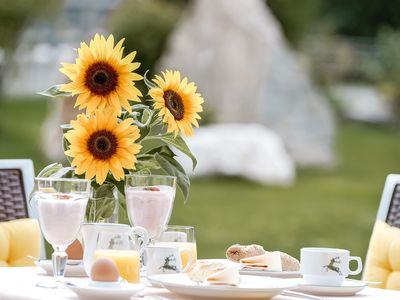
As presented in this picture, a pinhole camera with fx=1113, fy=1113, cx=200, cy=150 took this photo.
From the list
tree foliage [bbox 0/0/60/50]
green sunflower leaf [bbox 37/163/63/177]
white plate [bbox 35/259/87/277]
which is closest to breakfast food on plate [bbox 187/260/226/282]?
white plate [bbox 35/259/87/277]

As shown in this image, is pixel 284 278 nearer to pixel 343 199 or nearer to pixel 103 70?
pixel 103 70

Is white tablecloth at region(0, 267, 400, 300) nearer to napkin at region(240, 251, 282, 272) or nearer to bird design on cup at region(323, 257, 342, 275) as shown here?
bird design on cup at region(323, 257, 342, 275)

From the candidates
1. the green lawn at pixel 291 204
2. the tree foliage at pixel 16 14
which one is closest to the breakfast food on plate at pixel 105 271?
the green lawn at pixel 291 204

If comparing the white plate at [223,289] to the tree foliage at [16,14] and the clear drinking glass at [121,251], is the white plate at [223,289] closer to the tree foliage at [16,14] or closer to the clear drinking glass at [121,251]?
the clear drinking glass at [121,251]

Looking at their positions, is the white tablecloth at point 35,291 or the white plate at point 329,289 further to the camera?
the white plate at point 329,289

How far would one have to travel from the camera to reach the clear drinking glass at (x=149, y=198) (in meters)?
2.24

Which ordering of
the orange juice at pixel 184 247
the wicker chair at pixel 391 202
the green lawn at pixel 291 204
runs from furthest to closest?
the green lawn at pixel 291 204, the wicker chair at pixel 391 202, the orange juice at pixel 184 247

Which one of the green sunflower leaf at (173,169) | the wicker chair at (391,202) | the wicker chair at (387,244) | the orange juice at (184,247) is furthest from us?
the wicker chair at (391,202)

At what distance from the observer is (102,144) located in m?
2.28

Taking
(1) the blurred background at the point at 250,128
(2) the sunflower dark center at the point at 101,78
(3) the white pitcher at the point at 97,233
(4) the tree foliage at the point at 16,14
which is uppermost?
(4) the tree foliage at the point at 16,14

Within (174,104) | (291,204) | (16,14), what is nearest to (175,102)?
(174,104)

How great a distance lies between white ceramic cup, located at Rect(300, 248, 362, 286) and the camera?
227 centimetres

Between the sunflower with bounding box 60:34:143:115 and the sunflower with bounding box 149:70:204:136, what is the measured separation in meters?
0.05

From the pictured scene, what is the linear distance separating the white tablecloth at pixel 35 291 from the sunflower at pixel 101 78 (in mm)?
371
